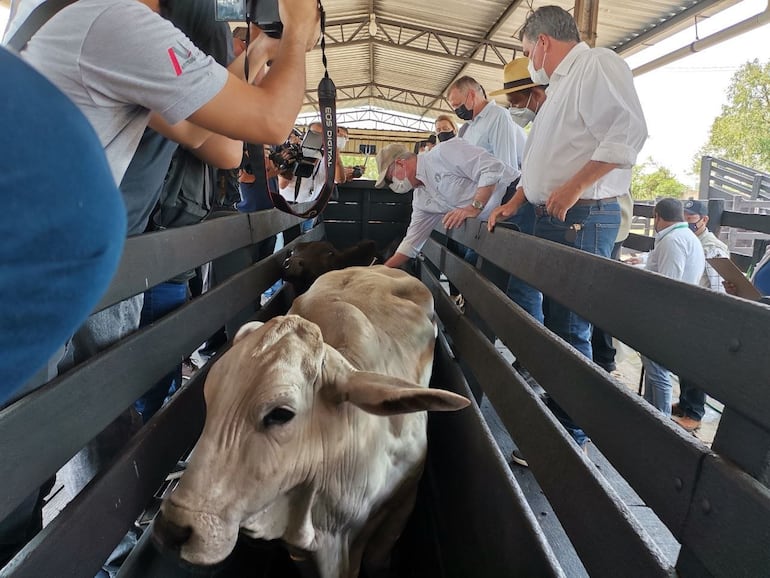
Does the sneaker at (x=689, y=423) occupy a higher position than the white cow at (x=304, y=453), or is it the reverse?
the white cow at (x=304, y=453)

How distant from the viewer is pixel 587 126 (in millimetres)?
2533

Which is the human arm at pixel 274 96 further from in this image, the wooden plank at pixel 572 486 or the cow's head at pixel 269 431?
the wooden plank at pixel 572 486

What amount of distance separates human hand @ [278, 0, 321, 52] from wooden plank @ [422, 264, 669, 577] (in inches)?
45.5

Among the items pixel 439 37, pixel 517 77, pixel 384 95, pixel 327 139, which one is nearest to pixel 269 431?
pixel 327 139

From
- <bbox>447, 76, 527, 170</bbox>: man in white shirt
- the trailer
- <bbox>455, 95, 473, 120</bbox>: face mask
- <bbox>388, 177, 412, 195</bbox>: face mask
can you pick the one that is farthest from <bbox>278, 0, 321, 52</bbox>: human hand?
<bbox>455, 95, 473, 120</bbox>: face mask

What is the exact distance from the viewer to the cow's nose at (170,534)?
1159 millimetres

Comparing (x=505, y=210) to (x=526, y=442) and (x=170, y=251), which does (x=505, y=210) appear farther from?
(x=170, y=251)

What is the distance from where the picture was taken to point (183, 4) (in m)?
1.55

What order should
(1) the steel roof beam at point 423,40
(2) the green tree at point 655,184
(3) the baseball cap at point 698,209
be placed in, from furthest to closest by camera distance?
(2) the green tree at point 655,184 → (1) the steel roof beam at point 423,40 → (3) the baseball cap at point 698,209

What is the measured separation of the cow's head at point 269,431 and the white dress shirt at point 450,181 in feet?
7.44

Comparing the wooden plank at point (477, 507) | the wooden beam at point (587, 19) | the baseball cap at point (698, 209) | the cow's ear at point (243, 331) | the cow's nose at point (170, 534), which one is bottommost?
the wooden plank at point (477, 507)

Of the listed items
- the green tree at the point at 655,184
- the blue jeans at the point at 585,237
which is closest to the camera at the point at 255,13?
the blue jeans at the point at 585,237

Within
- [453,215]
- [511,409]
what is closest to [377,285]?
[453,215]

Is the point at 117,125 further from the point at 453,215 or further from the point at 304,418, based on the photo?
the point at 453,215
